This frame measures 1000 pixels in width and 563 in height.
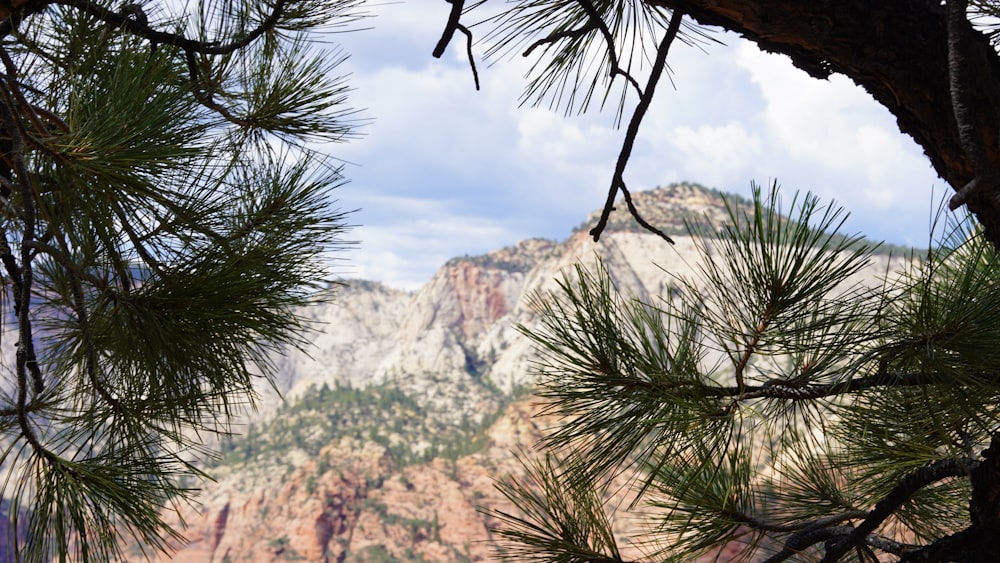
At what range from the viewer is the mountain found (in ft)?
148

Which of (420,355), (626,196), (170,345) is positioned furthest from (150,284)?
(420,355)

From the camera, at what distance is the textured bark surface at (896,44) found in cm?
100

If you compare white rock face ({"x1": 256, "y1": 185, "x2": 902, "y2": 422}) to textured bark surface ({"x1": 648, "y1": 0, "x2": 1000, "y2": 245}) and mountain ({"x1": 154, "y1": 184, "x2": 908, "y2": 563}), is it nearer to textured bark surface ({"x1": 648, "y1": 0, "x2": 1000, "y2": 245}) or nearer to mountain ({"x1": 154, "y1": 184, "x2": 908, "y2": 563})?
mountain ({"x1": 154, "y1": 184, "x2": 908, "y2": 563})

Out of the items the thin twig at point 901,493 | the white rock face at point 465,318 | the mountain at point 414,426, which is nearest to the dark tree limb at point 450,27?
the thin twig at point 901,493

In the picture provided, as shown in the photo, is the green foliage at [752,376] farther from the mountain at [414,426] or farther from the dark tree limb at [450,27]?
the mountain at [414,426]

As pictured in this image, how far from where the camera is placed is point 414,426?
56.5 metres

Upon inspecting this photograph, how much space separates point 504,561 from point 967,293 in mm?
996

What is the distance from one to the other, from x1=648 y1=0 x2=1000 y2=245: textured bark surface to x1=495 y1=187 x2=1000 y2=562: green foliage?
146 millimetres

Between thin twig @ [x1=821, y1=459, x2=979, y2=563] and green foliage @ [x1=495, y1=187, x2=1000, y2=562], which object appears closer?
green foliage @ [x1=495, y1=187, x2=1000, y2=562]

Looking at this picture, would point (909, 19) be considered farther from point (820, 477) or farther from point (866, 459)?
point (820, 477)

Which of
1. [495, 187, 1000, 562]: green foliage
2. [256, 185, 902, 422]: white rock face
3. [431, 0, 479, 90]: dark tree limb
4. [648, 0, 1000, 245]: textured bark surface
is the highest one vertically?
[256, 185, 902, 422]: white rock face

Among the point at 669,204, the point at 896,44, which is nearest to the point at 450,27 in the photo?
the point at 896,44

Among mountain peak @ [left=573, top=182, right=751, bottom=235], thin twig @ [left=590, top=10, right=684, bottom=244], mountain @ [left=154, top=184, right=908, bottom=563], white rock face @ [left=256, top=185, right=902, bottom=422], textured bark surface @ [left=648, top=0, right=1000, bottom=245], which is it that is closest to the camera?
textured bark surface @ [left=648, top=0, right=1000, bottom=245]

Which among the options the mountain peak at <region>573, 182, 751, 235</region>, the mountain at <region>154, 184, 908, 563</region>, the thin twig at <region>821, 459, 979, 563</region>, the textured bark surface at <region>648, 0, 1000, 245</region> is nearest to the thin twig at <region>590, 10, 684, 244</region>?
the textured bark surface at <region>648, 0, 1000, 245</region>
